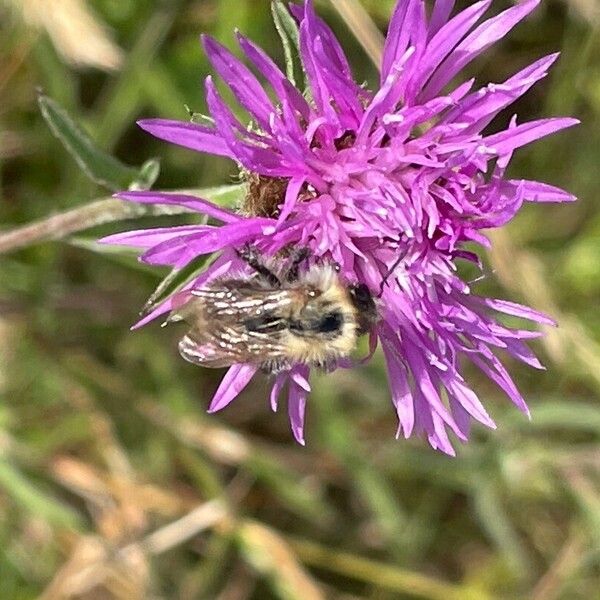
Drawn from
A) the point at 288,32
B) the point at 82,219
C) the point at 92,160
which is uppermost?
the point at 288,32

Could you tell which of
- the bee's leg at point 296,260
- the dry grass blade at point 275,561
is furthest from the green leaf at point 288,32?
the dry grass blade at point 275,561

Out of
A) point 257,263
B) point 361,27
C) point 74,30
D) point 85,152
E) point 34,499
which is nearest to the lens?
point 257,263

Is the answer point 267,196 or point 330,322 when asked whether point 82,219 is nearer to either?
point 267,196

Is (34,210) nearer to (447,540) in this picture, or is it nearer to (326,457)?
(326,457)

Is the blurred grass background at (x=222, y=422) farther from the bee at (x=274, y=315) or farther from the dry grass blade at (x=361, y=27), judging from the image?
the bee at (x=274, y=315)

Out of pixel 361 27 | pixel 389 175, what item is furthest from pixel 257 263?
pixel 361 27

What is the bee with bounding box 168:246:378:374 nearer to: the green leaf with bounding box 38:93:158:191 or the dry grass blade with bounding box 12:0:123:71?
the green leaf with bounding box 38:93:158:191

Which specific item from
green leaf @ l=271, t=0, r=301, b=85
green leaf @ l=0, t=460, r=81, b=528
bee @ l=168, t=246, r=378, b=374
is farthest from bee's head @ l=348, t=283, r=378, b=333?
green leaf @ l=0, t=460, r=81, b=528
